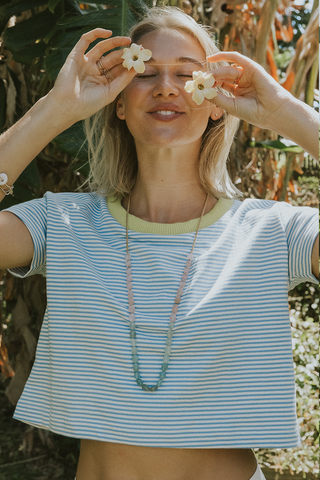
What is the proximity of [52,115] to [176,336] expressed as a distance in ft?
2.17

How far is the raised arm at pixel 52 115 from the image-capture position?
4.23 feet

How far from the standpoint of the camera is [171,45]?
145 centimetres

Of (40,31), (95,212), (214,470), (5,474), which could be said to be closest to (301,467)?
(5,474)

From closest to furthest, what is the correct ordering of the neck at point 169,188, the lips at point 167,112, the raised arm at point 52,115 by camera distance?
the raised arm at point 52,115 → the lips at point 167,112 → the neck at point 169,188

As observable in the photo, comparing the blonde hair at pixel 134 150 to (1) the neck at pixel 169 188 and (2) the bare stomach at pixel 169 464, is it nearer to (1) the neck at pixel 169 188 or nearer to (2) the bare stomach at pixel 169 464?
(1) the neck at pixel 169 188

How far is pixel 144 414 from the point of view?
3.93 feet

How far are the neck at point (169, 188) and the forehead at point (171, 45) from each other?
27 cm

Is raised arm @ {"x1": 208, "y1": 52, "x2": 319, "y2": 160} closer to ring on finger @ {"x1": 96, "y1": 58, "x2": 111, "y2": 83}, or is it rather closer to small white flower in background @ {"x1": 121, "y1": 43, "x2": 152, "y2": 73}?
small white flower in background @ {"x1": 121, "y1": 43, "x2": 152, "y2": 73}

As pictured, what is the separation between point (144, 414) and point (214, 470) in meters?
0.23

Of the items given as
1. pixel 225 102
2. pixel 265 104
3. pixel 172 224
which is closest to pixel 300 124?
pixel 265 104

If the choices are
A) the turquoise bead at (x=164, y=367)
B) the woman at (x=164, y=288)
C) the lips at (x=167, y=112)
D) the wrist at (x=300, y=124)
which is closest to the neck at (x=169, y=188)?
the woman at (x=164, y=288)

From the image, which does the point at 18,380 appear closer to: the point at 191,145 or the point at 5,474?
the point at 5,474

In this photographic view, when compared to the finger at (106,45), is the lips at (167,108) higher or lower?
lower

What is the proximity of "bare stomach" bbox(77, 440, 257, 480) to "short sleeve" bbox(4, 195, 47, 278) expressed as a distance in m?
0.51
